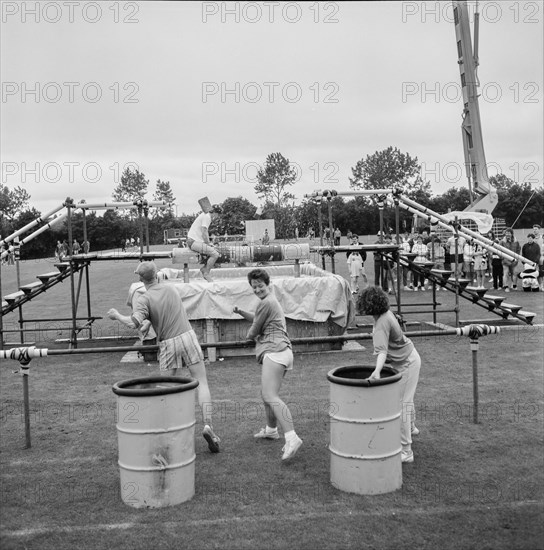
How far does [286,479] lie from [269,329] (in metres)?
A: 1.38

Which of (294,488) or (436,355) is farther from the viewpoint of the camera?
(436,355)

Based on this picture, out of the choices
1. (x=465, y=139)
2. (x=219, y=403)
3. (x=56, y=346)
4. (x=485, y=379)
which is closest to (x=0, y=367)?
(x=56, y=346)

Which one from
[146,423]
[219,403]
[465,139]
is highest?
[465,139]

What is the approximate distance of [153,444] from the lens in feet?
17.4

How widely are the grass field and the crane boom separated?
1722cm

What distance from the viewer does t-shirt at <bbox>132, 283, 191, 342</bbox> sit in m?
6.49

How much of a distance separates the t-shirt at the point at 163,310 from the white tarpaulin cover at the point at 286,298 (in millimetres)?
5018

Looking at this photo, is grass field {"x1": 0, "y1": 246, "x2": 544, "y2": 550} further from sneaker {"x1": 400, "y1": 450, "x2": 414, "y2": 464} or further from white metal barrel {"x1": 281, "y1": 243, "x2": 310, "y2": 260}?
white metal barrel {"x1": 281, "y1": 243, "x2": 310, "y2": 260}

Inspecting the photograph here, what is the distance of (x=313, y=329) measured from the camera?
477 inches

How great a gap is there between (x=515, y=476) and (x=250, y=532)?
2.44 meters

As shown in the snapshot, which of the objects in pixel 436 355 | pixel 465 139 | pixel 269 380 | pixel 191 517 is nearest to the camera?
pixel 191 517

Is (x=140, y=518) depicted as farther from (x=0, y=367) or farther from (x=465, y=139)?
(x=465, y=139)

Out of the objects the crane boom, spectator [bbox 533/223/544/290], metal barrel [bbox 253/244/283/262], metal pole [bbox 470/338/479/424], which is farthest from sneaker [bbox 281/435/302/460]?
the crane boom

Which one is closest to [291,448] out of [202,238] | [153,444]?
[153,444]
